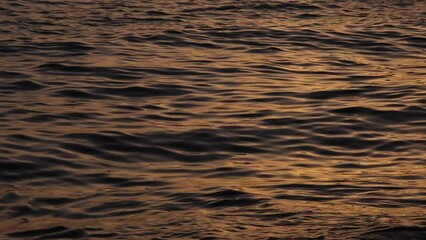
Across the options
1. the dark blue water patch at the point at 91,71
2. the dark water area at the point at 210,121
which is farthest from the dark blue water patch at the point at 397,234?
the dark blue water patch at the point at 91,71

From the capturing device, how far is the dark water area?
8547 mm

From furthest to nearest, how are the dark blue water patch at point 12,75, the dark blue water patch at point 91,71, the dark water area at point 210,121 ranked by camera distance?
1. the dark blue water patch at point 91,71
2. the dark blue water patch at point 12,75
3. the dark water area at point 210,121

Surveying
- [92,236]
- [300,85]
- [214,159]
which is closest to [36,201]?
[92,236]

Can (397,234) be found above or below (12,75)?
above

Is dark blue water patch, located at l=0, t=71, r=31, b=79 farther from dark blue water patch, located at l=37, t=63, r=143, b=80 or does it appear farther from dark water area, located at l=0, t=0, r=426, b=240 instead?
dark blue water patch, located at l=37, t=63, r=143, b=80

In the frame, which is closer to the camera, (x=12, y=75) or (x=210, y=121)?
(x=210, y=121)

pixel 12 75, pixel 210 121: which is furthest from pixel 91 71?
pixel 210 121

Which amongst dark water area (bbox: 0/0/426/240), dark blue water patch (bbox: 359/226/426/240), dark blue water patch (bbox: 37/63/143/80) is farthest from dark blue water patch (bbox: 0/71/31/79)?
dark blue water patch (bbox: 359/226/426/240)

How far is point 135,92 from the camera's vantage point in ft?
43.3

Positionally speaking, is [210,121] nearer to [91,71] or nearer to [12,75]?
[91,71]

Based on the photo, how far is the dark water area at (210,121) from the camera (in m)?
8.55

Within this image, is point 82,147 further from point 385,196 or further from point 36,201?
point 385,196

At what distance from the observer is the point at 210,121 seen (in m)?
11.9

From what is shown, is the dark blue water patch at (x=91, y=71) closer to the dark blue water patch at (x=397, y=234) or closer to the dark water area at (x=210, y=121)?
the dark water area at (x=210, y=121)
